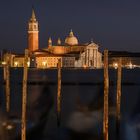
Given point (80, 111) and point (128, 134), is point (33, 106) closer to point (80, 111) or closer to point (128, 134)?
point (80, 111)

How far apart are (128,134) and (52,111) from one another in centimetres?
580

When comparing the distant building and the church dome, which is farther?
the church dome

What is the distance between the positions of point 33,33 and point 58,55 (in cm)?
793

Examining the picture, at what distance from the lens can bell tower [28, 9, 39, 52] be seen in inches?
A: 4459

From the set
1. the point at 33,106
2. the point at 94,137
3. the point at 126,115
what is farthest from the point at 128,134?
the point at 33,106

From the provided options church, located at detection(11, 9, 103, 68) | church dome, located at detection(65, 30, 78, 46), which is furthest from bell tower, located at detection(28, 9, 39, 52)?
church dome, located at detection(65, 30, 78, 46)

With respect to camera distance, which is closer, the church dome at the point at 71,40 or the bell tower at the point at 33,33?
the bell tower at the point at 33,33

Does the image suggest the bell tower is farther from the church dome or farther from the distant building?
the church dome

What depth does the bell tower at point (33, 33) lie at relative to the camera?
113m

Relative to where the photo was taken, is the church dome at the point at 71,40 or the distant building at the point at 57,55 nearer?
the distant building at the point at 57,55

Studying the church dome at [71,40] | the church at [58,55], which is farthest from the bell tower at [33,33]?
the church dome at [71,40]

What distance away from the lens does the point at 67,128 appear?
1700cm

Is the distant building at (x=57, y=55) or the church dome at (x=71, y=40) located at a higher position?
the church dome at (x=71, y=40)

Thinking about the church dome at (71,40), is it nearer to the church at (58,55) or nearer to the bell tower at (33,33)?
the church at (58,55)
